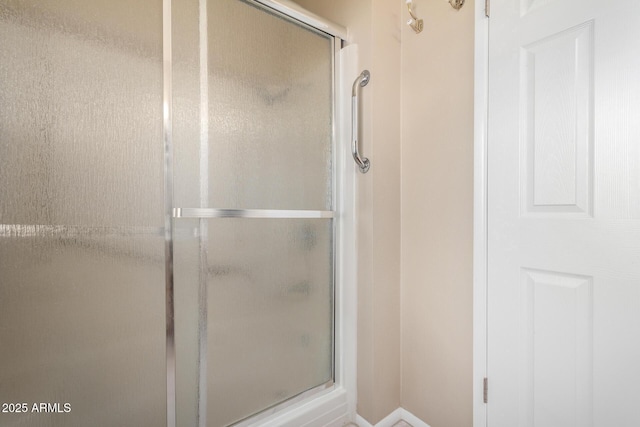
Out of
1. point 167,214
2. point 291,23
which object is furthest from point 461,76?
point 167,214

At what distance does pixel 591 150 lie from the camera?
2.73 feet

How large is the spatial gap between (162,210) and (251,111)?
1.53 ft

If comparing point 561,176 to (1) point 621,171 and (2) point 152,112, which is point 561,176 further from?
(2) point 152,112

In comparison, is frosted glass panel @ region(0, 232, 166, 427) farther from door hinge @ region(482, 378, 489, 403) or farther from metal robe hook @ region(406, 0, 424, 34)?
metal robe hook @ region(406, 0, 424, 34)

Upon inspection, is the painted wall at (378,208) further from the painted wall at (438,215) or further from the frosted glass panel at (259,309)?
the frosted glass panel at (259,309)

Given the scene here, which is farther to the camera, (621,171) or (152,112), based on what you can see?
(152,112)

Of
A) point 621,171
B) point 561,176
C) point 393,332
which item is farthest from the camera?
point 393,332

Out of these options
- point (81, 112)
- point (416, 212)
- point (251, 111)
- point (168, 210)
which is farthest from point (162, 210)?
point (416, 212)

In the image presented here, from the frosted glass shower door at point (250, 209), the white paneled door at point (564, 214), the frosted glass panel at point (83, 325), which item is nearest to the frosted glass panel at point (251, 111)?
the frosted glass shower door at point (250, 209)

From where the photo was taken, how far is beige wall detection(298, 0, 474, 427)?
1.14 metres

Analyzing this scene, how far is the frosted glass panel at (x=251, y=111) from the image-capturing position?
101 centimetres

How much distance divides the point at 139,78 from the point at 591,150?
128 cm

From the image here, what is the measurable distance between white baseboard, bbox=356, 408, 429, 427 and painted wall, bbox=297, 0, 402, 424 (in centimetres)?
2

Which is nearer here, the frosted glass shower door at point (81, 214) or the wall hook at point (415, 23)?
the frosted glass shower door at point (81, 214)
